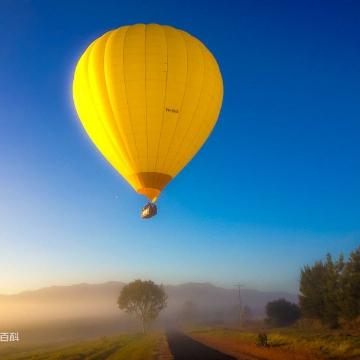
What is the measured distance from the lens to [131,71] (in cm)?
2403

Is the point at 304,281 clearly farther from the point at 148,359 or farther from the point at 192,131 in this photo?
the point at 192,131

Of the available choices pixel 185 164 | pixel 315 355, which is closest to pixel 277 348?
pixel 315 355

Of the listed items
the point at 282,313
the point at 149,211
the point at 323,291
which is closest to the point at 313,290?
the point at 323,291

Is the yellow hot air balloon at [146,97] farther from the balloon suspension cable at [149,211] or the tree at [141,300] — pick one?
the tree at [141,300]

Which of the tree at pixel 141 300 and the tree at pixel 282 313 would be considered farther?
the tree at pixel 141 300

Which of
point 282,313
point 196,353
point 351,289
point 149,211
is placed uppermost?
point 149,211

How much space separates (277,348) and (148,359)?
40.7ft

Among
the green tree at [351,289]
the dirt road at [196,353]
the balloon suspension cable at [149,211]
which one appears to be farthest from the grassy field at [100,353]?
the green tree at [351,289]

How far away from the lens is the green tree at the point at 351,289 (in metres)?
52.6

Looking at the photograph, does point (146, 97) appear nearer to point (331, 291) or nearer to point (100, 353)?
point (100, 353)

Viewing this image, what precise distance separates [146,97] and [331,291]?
4975cm

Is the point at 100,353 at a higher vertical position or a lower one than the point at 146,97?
lower

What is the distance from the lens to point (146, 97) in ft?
78.7

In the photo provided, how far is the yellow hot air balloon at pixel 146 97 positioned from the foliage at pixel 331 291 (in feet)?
133
